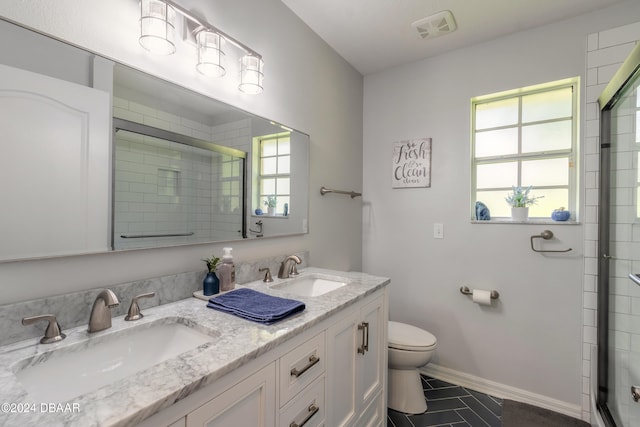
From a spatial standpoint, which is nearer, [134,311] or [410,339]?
[134,311]

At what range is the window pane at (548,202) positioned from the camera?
194cm

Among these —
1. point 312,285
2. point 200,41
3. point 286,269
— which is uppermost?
point 200,41

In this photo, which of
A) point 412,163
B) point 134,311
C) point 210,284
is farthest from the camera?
point 412,163

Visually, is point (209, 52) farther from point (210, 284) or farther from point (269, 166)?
point (210, 284)

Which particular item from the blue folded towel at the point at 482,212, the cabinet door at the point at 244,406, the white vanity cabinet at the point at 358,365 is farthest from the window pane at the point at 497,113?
the cabinet door at the point at 244,406

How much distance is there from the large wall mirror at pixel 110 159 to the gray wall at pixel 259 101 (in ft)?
0.15

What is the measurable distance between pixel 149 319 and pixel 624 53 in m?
2.78

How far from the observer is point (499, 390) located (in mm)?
2029

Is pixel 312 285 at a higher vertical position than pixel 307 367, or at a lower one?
higher

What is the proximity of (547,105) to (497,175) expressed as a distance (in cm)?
55

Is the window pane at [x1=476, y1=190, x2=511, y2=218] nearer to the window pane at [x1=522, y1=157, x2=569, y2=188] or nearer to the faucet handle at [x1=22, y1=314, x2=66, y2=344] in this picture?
the window pane at [x1=522, y1=157, x2=569, y2=188]

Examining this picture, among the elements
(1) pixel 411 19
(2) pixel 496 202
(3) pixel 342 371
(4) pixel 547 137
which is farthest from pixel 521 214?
(3) pixel 342 371

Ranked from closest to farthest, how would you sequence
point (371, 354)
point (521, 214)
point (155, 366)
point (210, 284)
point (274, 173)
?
point (155, 366) → point (210, 284) → point (371, 354) → point (274, 173) → point (521, 214)

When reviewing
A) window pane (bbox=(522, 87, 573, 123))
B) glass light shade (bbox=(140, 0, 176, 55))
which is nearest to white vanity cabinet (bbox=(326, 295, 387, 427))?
glass light shade (bbox=(140, 0, 176, 55))
